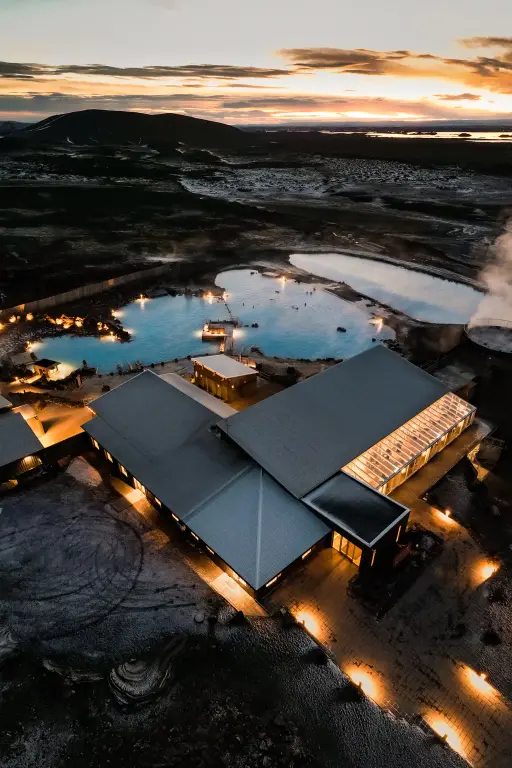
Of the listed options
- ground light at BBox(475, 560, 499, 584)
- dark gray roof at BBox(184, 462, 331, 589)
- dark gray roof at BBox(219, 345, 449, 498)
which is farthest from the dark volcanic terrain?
ground light at BBox(475, 560, 499, 584)

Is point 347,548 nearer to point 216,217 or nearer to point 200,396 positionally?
point 200,396

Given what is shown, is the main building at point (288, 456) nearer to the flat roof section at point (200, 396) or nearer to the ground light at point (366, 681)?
the flat roof section at point (200, 396)

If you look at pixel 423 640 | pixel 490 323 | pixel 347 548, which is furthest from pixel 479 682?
pixel 490 323

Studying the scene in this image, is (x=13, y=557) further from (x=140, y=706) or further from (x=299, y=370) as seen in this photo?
(x=299, y=370)

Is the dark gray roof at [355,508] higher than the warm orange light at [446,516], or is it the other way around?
the dark gray roof at [355,508]

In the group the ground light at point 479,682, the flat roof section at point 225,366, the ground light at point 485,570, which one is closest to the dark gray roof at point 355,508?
the ground light at point 485,570

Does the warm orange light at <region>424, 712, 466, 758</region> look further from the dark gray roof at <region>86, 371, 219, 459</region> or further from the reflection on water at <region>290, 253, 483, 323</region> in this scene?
the reflection on water at <region>290, 253, 483, 323</region>
